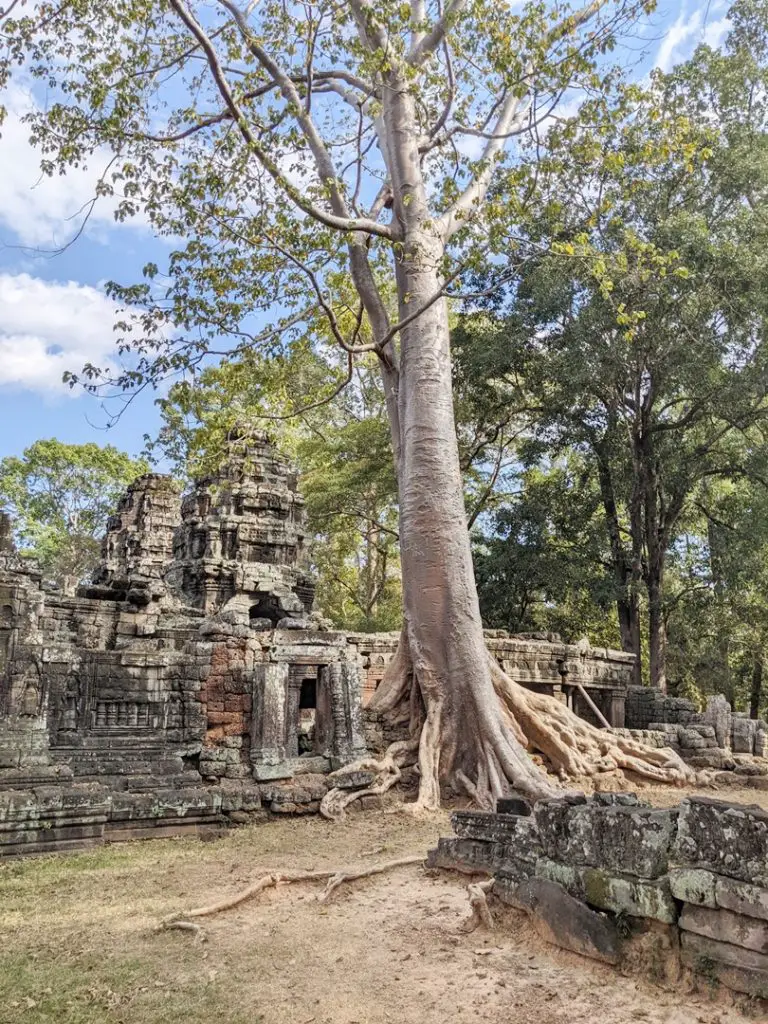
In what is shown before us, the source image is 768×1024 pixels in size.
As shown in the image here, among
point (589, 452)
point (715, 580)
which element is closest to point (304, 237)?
point (589, 452)

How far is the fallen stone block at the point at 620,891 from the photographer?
11.0 ft

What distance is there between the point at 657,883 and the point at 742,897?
1.31 ft

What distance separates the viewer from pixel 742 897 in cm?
309

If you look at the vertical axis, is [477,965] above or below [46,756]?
below

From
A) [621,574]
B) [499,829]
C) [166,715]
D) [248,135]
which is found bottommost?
[499,829]

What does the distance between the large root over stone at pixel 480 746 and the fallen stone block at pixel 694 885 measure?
4689 millimetres

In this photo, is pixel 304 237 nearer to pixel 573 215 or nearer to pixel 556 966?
pixel 556 966

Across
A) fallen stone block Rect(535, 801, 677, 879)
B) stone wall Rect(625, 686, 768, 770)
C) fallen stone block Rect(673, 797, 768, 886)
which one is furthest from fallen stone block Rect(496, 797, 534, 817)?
stone wall Rect(625, 686, 768, 770)

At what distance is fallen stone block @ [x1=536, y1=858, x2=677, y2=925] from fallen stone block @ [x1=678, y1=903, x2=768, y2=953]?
0.26 ft

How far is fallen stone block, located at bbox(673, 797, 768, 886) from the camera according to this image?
3.13 metres

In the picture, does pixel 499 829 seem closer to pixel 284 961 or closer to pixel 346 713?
pixel 284 961

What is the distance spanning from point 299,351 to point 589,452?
905 centimetres

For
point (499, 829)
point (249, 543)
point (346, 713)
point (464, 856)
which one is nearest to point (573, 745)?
point (346, 713)

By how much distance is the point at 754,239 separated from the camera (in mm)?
15273
